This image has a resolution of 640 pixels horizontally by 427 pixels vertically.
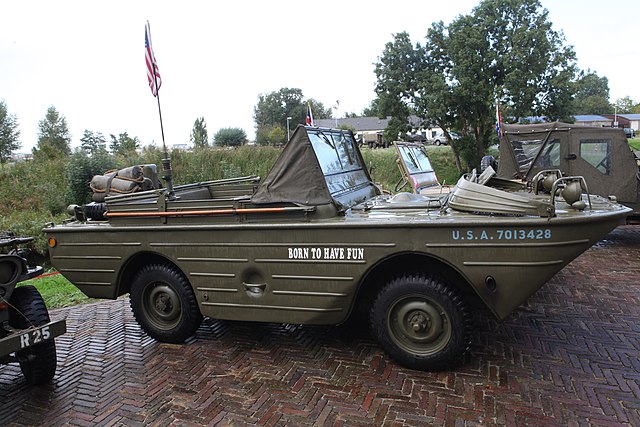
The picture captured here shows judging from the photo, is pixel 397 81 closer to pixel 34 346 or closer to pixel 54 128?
pixel 34 346

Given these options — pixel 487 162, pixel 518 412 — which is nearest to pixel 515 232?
pixel 518 412

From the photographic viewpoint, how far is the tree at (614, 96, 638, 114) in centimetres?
8046

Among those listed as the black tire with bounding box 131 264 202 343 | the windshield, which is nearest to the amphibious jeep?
the black tire with bounding box 131 264 202 343

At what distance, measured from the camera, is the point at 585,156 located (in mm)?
8711

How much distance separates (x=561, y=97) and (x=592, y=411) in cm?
2157

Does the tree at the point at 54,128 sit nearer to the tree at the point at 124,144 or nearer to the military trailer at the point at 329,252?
the tree at the point at 124,144

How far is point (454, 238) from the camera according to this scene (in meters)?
3.57

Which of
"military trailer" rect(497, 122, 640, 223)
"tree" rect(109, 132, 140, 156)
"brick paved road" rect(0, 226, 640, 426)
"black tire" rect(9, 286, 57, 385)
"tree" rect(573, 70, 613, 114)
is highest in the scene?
"tree" rect(573, 70, 613, 114)

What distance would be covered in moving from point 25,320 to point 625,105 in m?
98.5

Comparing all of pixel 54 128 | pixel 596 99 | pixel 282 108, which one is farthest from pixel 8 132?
pixel 596 99

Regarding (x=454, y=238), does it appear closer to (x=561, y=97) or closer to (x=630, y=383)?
(x=630, y=383)

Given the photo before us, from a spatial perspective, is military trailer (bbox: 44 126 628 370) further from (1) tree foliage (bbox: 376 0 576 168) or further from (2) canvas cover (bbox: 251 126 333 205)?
(1) tree foliage (bbox: 376 0 576 168)

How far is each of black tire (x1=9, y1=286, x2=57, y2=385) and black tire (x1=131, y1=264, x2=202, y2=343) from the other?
936mm

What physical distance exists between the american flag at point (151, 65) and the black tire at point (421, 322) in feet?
12.0
